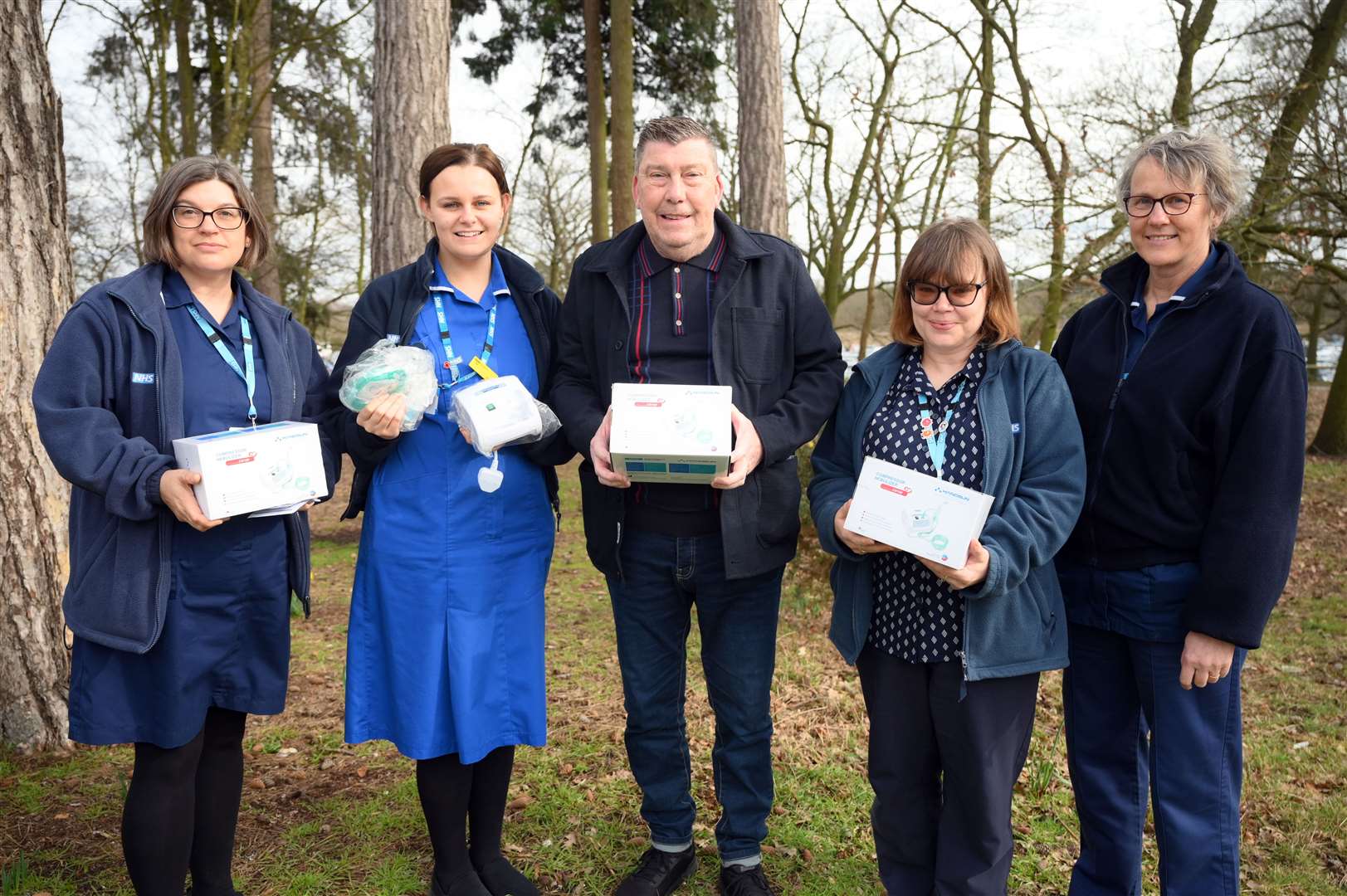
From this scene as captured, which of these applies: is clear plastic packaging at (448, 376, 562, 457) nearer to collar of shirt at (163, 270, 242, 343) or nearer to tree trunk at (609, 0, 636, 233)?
collar of shirt at (163, 270, 242, 343)

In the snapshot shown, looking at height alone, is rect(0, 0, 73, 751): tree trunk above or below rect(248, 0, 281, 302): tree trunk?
below

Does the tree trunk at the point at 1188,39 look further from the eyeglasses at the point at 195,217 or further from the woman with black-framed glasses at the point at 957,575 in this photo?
the eyeglasses at the point at 195,217

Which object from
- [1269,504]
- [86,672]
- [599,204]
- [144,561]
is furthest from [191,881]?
[599,204]

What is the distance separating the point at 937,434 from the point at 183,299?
196cm

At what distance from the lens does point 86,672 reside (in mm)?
2373

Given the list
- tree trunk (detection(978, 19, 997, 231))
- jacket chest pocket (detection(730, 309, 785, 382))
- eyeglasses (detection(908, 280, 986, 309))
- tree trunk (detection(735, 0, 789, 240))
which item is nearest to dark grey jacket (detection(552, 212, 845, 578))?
jacket chest pocket (detection(730, 309, 785, 382))

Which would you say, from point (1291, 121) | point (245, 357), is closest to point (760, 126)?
point (245, 357)

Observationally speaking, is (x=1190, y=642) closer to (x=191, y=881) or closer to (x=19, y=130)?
(x=191, y=881)

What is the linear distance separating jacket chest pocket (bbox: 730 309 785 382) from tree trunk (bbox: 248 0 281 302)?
420 inches

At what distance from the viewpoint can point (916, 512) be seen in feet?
7.15

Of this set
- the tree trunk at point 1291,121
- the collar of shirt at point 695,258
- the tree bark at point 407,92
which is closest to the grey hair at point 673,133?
the collar of shirt at point 695,258

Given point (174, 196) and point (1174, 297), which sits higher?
point (174, 196)

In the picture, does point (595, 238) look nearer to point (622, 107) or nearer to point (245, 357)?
point (622, 107)

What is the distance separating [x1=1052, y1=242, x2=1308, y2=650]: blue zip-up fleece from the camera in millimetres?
2146
